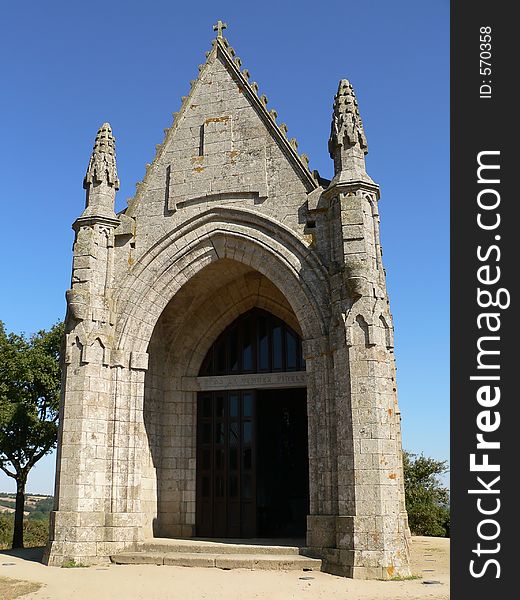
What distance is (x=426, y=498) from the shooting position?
22.8 m

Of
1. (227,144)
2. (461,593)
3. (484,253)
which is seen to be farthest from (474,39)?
(227,144)

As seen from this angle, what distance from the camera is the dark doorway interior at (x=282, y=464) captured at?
14708mm

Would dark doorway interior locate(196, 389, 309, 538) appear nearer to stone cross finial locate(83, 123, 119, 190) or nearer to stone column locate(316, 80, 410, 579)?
stone column locate(316, 80, 410, 579)

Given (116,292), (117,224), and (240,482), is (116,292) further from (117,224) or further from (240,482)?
(240,482)

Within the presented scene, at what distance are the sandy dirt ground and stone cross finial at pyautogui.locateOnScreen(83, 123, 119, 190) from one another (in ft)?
24.1

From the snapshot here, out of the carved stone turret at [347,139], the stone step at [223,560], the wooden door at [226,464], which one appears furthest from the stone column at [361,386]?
the wooden door at [226,464]

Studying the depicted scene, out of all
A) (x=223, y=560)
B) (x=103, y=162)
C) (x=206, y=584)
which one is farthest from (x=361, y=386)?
(x=103, y=162)

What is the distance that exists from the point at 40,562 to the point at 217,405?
478 centimetres

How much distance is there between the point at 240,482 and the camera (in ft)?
47.0

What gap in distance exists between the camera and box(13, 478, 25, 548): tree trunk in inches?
671

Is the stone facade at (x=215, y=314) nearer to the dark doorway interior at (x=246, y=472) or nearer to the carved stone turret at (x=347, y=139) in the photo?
the carved stone turret at (x=347, y=139)

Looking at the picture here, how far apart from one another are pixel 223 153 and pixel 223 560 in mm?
7619

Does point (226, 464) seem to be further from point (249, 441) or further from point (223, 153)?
point (223, 153)

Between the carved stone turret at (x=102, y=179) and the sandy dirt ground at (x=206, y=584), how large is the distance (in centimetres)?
660
